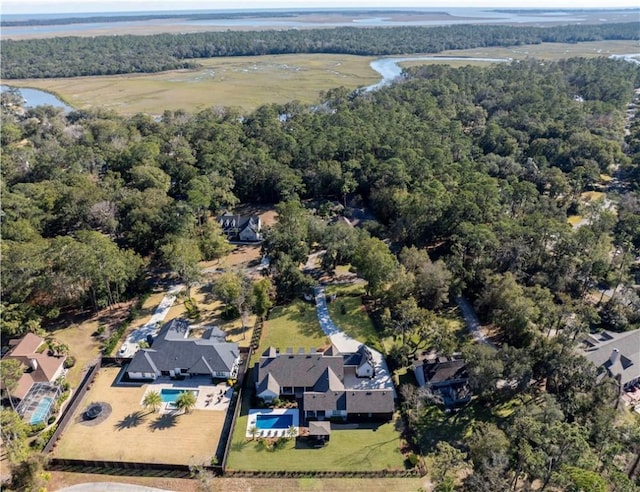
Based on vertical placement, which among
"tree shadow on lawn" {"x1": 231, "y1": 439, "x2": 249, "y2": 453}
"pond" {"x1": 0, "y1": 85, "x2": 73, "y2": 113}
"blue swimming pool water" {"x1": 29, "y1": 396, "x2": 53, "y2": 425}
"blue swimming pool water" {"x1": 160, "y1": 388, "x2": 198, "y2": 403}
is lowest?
"tree shadow on lawn" {"x1": 231, "y1": 439, "x2": 249, "y2": 453}

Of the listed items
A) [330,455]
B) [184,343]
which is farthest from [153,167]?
[330,455]

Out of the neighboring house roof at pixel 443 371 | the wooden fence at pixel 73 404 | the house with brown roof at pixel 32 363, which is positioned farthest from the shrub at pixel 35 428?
the neighboring house roof at pixel 443 371

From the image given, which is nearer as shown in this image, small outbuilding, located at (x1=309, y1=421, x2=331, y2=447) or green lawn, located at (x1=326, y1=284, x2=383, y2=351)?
small outbuilding, located at (x1=309, y1=421, x2=331, y2=447)

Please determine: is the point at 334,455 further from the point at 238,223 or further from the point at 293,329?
the point at 238,223

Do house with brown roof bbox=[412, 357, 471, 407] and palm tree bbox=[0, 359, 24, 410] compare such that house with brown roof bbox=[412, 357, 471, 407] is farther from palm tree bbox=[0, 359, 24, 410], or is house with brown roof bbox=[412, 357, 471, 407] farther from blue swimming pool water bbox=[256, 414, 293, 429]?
palm tree bbox=[0, 359, 24, 410]

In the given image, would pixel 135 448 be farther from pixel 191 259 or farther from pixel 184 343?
pixel 191 259

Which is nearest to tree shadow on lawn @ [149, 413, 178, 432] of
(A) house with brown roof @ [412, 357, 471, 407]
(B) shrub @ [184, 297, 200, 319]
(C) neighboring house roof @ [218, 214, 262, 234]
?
(B) shrub @ [184, 297, 200, 319]

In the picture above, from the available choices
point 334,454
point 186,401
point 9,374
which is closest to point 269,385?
point 186,401
